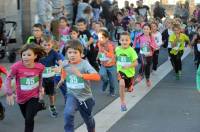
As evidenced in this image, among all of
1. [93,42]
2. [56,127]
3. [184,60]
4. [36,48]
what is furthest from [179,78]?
[36,48]

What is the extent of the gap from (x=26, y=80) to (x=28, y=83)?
5 cm

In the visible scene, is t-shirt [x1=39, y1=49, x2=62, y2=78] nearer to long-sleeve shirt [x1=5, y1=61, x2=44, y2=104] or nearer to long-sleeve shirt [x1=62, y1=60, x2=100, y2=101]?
long-sleeve shirt [x1=5, y1=61, x2=44, y2=104]

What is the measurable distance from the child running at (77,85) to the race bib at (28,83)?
430 mm

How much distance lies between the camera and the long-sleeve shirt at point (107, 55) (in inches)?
437

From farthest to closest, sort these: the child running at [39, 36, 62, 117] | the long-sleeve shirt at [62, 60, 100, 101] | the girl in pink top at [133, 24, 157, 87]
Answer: the girl in pink top at [133, 24, 157, 87] → the child running at [39, 36, 62, 117] → the long-sleeve shirt at [62, 60, 100, 101]

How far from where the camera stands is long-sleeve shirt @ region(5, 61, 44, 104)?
7.12 m

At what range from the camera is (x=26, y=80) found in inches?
280

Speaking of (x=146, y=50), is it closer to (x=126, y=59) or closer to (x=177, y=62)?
(x=177, y=62)

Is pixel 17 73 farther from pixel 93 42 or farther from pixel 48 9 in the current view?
pixel 48 9

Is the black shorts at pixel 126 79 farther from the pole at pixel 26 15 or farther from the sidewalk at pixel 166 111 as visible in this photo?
the pole at pixel 26 15

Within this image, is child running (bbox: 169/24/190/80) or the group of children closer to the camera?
the group of children

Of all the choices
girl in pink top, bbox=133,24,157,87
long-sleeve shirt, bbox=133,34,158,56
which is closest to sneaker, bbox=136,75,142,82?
girl in pink top, bbox=133,24,157,87

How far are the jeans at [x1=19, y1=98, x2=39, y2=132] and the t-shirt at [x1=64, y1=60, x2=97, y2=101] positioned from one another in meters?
0.49

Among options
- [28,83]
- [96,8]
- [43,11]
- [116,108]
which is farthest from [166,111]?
[96,8]
